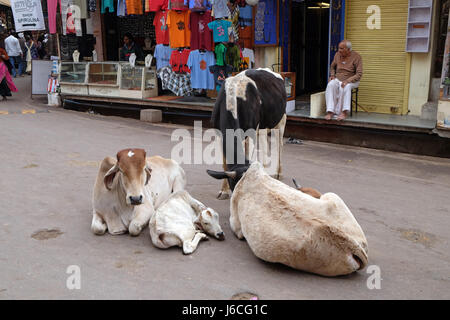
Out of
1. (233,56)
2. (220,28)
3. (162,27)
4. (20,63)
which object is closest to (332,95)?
(233,56)

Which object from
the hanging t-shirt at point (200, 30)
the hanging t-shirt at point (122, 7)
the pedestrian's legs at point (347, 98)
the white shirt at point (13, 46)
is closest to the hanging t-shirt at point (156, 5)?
the hanging t-shirt at point (200, 30)

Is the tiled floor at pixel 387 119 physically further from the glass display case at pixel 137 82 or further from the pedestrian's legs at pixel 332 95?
the glass display case at pixel 137 82

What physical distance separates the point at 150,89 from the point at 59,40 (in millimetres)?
4634

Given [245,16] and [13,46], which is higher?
[245,16]

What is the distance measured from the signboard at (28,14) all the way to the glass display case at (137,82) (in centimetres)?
418

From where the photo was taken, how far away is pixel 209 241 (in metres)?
4.60

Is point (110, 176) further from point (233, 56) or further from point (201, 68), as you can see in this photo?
point (201, 68)

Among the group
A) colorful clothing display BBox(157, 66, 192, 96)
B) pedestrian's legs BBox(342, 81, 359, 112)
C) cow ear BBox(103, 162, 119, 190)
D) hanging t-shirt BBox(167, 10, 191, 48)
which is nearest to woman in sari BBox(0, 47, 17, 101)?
colorful clothing display BBox(157, 66, 192, 96)

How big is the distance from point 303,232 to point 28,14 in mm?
14358

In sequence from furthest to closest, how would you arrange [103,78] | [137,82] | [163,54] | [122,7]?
1. [103,78]
2. [122,7]
3. [137,82]
4. [163,54]

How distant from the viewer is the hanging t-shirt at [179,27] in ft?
38.1

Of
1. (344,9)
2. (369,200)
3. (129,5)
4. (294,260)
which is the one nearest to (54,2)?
(129,5)

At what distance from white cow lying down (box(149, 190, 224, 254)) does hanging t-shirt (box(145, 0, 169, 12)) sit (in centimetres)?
844

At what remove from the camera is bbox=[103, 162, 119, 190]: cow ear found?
4.51m
